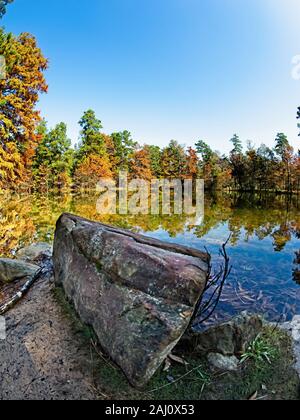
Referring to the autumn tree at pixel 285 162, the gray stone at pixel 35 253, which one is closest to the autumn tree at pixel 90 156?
the autumn tree at pixel 285 162

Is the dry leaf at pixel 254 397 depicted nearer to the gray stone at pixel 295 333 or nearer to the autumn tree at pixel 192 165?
the gray stone at pixel 295 333

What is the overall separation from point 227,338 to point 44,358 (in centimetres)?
191

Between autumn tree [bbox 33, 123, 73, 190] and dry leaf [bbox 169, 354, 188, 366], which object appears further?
autumn tree [bbox 33, 123, 73, 190]

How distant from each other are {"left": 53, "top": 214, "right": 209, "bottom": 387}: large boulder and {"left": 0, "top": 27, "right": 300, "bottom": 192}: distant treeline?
16.9 meters

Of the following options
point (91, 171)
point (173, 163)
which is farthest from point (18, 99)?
point (173, 163)

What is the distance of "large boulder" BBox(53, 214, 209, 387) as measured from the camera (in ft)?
7.71

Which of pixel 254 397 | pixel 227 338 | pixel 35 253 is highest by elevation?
pixel 35 253

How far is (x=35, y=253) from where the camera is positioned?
255 inches

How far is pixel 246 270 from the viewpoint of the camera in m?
6.18

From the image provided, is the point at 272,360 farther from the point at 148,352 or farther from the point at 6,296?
the point at 6,296

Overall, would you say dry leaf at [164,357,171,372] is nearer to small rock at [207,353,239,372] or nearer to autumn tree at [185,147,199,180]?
small rock at [207,353,239,372]

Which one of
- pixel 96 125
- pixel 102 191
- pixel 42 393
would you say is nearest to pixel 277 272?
pixel 42 393

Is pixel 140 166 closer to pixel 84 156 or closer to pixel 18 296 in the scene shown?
pixel 84 156

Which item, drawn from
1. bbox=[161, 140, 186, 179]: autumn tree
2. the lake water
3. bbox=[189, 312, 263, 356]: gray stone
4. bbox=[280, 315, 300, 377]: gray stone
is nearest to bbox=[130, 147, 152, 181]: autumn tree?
bbox=[161, 140, 186, 179]: autumn tree
